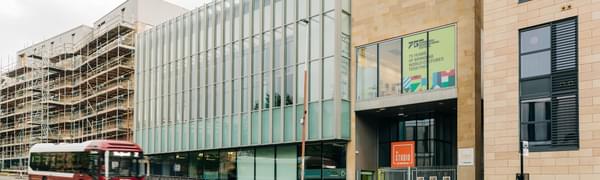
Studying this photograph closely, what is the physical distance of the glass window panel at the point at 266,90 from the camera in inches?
1352

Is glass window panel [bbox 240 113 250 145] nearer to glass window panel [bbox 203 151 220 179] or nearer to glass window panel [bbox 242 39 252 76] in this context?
glass window panel [bbox 242 39 252 76]

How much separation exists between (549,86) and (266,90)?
16911 millimetres

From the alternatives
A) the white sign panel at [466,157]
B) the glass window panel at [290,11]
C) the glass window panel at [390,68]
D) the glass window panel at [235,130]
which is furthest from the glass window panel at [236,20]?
the white sign panel at [466,157]

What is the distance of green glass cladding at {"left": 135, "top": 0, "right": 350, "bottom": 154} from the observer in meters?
30.8

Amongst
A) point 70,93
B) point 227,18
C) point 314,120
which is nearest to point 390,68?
point 314,120

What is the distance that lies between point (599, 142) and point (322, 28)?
14.9m

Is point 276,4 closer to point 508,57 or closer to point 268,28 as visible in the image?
point 268,28

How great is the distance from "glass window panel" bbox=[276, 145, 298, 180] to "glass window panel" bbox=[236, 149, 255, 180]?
2.59 metres

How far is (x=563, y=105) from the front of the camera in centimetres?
2016

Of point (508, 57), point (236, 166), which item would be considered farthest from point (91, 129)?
point (508, 57)

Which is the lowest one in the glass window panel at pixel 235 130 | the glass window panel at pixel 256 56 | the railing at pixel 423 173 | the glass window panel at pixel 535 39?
the railing at pixel 423 173

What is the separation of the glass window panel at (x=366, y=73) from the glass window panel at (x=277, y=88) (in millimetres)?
4898

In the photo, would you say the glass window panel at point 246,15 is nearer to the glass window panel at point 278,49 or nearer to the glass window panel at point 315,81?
the glass window panel at point 278,49

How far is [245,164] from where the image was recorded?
36625 mm
